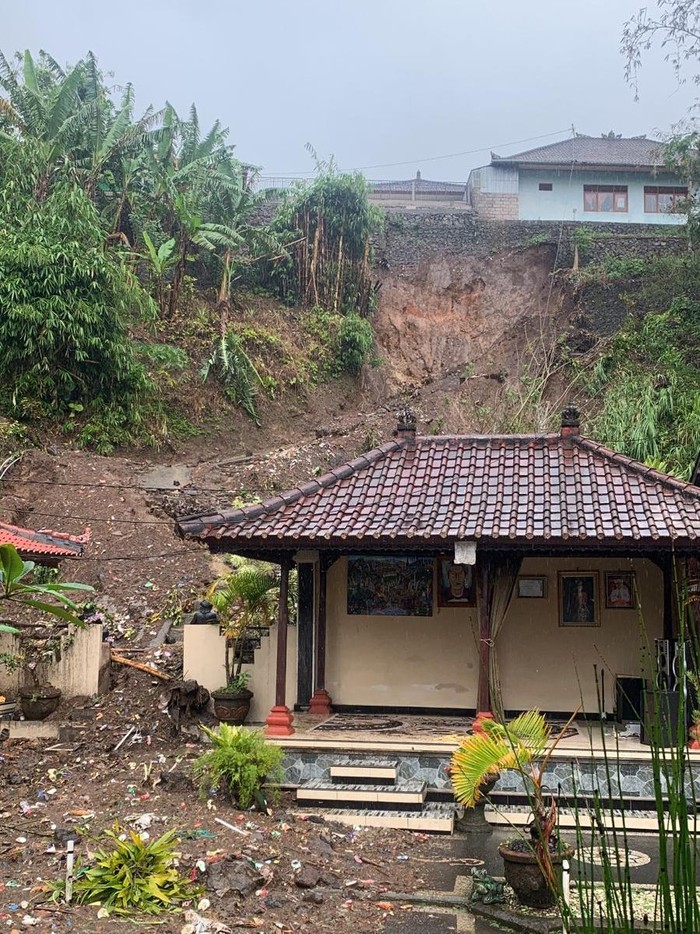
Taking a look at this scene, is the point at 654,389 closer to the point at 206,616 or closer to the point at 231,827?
the point at 206,616

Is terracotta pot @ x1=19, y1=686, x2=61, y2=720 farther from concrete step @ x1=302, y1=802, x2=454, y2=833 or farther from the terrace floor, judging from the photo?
concrete step @ x1=302, y1=802, x2=454, y2=833

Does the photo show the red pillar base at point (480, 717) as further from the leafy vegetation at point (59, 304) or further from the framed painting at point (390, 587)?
the leafy vegetation at point (59, 304)

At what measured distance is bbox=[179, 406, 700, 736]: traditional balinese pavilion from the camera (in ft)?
34.1

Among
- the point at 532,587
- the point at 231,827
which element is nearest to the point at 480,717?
the point at 532,587

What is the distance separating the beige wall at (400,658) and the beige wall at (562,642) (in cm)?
52

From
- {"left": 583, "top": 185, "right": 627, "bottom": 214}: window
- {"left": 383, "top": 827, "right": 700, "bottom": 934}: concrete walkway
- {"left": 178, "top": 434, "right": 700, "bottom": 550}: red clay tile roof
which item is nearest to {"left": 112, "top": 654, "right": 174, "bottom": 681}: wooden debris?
{"left": 178, "top": 434, "right": 700, "bottom": 550}: red clay tile roof

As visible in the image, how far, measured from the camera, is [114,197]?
25.4m

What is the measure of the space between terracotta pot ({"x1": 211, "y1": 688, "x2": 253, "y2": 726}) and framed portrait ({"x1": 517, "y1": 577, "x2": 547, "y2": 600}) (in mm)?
3753

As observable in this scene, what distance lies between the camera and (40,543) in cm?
1252

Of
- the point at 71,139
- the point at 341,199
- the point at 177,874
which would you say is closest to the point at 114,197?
the point at 71,139

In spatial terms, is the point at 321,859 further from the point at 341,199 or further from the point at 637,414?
the point at 341,199

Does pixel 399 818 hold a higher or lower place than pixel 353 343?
lower

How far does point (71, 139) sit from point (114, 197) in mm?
1896

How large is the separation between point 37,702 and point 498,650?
6090 mm
